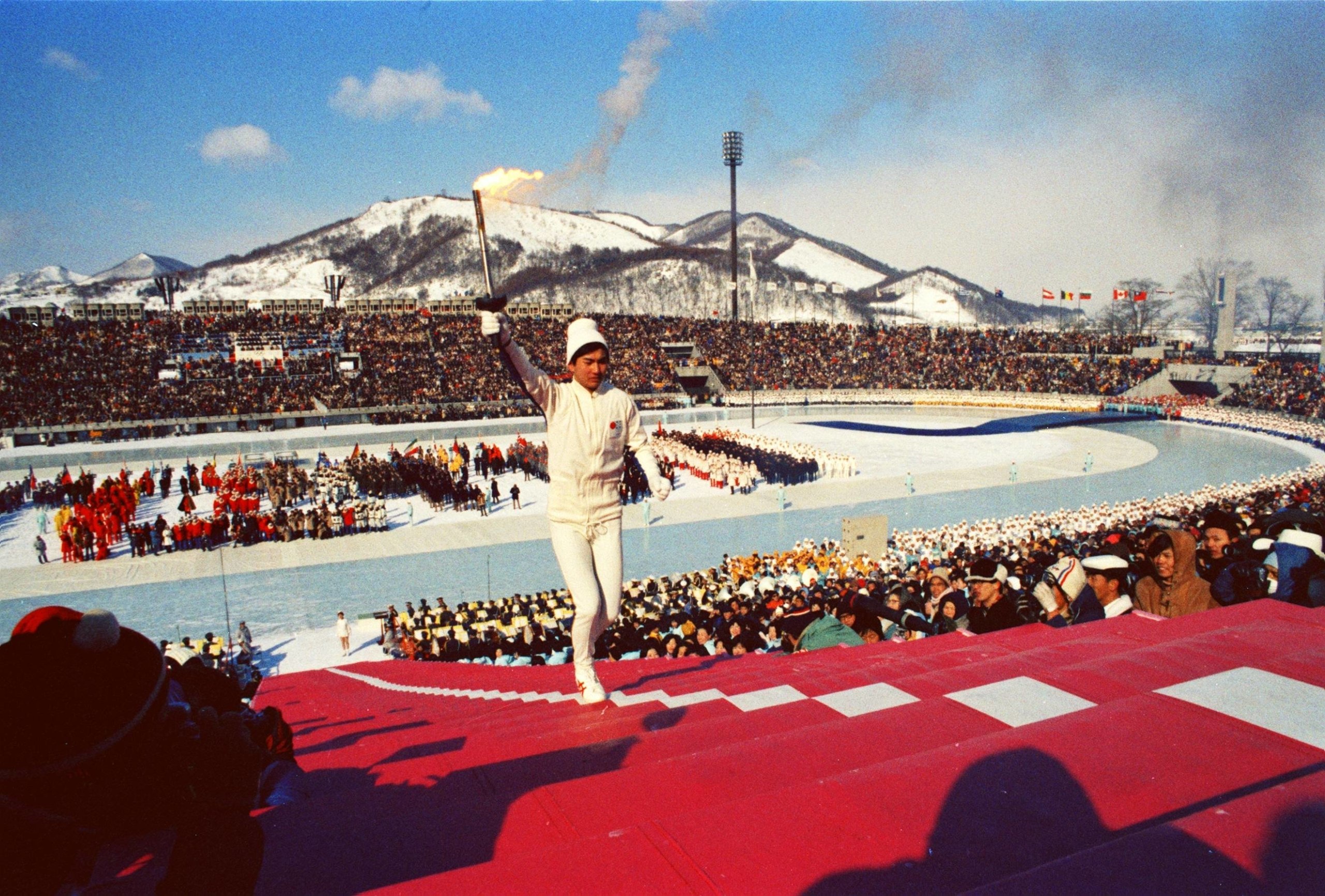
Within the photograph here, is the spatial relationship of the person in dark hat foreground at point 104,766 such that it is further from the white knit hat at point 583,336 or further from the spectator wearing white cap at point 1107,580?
the spectator wearing white cap at point 1107,580

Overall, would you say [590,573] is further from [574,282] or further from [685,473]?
[574,282]

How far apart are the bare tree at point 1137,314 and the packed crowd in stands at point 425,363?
3327 centimetres

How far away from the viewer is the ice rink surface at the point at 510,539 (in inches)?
599

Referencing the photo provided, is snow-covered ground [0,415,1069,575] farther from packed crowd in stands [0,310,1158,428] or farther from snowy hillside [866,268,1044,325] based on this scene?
snowy hillside [866,268,1044,325]

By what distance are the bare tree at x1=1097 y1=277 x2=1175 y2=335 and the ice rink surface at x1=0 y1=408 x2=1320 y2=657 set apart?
66780mm

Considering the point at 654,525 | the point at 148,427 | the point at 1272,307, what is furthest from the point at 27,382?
the point at 1272,307

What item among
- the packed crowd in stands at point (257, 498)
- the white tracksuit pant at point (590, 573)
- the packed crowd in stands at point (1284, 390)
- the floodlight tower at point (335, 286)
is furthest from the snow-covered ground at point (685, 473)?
the floodlight tower at point (335, 286)

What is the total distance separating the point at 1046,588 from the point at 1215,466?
27.4 m

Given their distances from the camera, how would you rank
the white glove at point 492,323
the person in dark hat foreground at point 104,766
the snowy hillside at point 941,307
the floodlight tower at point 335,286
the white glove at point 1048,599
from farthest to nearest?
the snowy hillside at point 941,307 < the floodlight tower at point 335,286 < the white glove at point 1048,599 < the white glove at point 492,323 < the person in dark hat foreground at point 104,766

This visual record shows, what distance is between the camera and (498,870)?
1.69 metres

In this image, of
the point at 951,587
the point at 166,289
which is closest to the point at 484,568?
the point at 951,587

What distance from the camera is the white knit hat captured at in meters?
4.05

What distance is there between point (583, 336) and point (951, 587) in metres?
5.09

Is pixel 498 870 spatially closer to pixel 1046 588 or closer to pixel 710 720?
pixel 710 720
